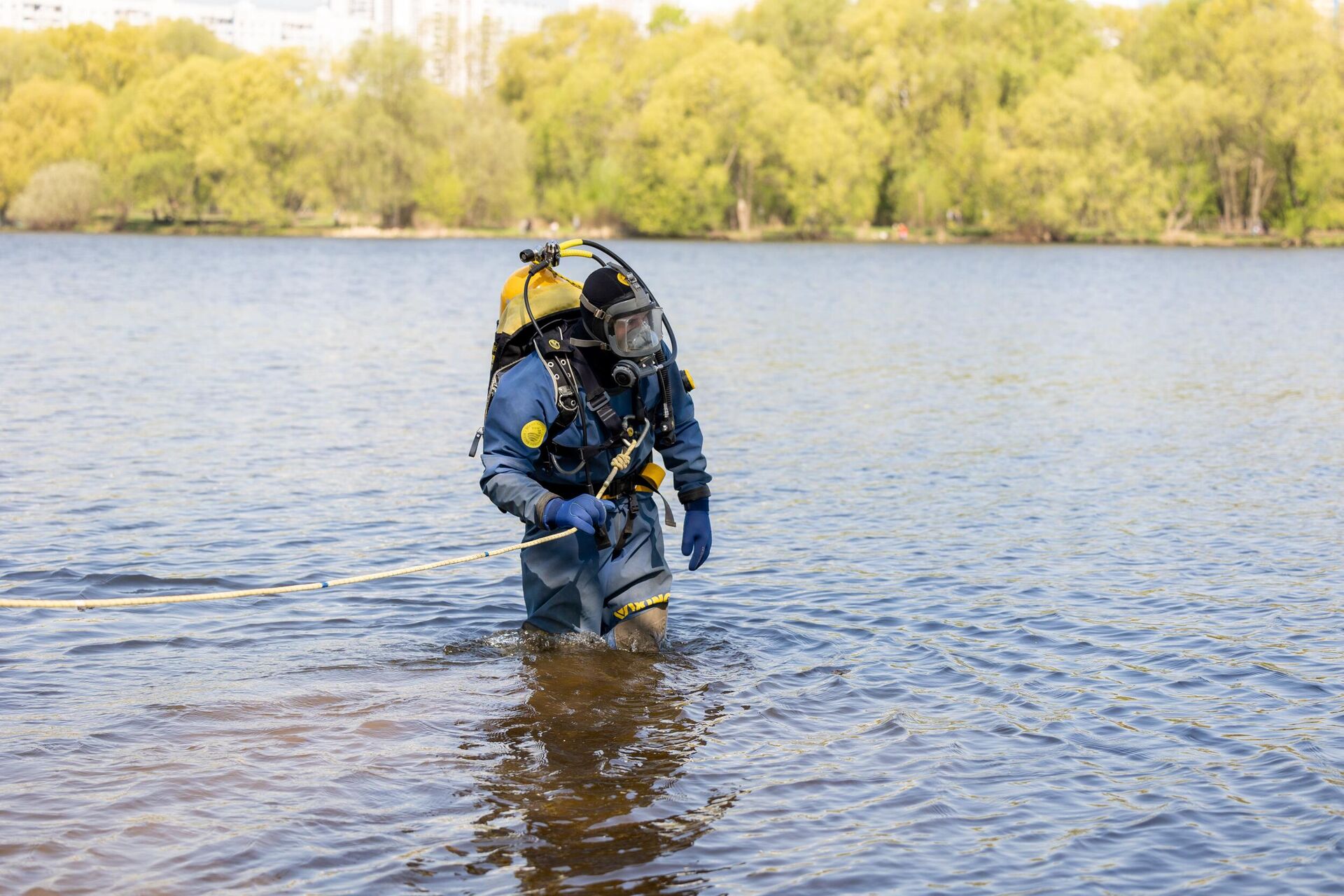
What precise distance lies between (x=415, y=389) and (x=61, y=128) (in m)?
89.5

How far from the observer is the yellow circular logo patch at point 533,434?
7.12 meters

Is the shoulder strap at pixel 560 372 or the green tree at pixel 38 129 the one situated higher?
the green tree at pixel 38 129

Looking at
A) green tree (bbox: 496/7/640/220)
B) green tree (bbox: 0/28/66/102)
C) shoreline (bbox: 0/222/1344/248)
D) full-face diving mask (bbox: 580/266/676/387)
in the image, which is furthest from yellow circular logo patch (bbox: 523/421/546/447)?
green tree (bbox: 0/28/66/102)

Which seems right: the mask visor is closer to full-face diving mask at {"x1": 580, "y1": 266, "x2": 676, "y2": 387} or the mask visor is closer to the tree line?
full-face diving mask at {"x1": 580, "y1": 266, "x2": 676, "y2": 387}

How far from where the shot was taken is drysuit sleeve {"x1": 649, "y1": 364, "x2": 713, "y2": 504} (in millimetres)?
7883

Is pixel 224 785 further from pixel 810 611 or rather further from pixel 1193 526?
pixel 1193 526

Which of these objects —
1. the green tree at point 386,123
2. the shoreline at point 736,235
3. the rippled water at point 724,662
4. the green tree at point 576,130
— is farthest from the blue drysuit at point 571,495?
the green tree at point 576,130

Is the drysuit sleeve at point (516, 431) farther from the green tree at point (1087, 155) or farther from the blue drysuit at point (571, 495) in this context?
the green tree at point (1087, 155)

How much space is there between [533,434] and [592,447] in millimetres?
373

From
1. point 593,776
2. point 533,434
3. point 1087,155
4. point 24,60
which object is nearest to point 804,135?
point 1087,155

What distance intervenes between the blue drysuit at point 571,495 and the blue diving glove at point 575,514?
0.12ft

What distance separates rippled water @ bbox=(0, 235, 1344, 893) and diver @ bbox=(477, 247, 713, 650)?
59cm

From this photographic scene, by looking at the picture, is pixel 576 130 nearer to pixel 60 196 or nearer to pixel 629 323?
pixel 60 196

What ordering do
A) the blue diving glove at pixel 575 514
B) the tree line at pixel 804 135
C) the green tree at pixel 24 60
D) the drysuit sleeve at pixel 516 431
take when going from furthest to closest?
the green tree at pixel 24 60 → the tree line at pixel 804 135 → the drysuit sleeve at pixel 516 431 → the blue diving glove at pixel 575 514
